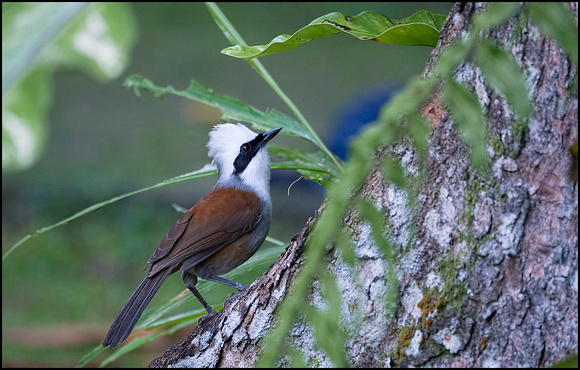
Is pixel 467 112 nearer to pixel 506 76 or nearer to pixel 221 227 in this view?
pixel 506 76

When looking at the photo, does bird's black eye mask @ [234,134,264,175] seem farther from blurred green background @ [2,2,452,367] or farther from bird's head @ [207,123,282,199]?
blurred green background @ [2,2,452,367]

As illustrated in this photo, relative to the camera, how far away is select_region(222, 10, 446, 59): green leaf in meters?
1.32

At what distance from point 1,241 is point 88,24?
18.7 feet

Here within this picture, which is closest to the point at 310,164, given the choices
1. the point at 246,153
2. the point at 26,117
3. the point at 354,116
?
the point at 246,153

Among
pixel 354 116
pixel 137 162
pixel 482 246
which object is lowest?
pixel 354 116

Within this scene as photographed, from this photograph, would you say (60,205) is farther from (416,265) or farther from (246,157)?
(416,265)

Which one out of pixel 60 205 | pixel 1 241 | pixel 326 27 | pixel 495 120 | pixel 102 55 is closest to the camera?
pixel 102 55

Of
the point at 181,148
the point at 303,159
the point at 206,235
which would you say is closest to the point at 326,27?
the point at 303,159

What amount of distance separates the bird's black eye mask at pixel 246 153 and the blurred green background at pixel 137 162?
74 centimetres

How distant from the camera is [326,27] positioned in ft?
4.36

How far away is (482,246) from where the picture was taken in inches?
43.3

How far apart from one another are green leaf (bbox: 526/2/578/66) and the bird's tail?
62.7 inches

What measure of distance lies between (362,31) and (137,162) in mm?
6381

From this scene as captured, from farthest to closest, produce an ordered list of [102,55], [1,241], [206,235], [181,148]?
[181,148] → [1,241] → [206,235] → [102,55]
